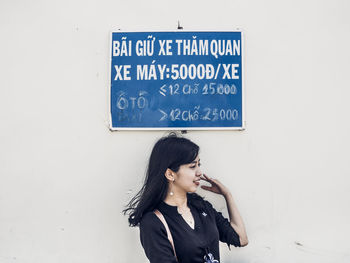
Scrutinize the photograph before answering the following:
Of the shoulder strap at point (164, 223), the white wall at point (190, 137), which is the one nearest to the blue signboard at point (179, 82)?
the white wall at point (190, 137)

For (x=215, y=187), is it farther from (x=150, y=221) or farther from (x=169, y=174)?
(x=150, y=221)

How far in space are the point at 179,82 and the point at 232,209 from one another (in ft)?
3.03

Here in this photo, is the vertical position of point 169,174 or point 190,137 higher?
point 190,137

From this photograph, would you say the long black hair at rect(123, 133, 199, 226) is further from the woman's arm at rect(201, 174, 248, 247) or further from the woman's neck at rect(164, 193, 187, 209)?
the woman's arm at rect(201, 174, 248, 247)

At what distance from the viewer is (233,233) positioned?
241cm

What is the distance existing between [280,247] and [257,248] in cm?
16

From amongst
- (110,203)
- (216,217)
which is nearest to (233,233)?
(216,217)

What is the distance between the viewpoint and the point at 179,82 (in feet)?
8.55

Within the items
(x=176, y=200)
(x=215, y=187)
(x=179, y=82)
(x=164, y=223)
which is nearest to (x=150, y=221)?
(x=164, y=223)

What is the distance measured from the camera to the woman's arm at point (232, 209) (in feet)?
8.11

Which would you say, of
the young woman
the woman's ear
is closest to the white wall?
the young woman

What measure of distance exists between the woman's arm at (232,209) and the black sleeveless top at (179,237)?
8.7 inches

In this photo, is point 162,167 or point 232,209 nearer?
point 162,167

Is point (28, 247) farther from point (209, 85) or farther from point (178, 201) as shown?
point (209, 85)
